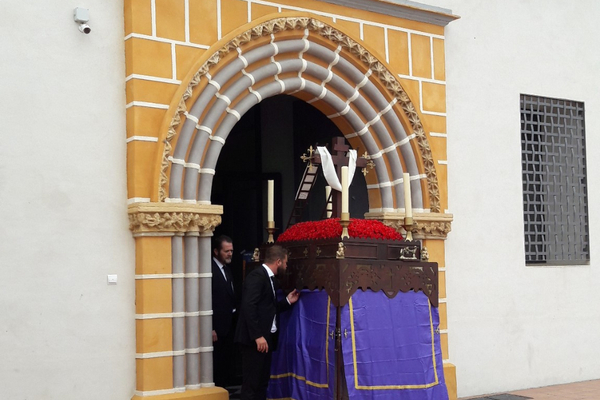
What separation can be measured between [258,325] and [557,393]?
3887mm

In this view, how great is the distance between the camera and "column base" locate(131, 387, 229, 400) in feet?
21.5

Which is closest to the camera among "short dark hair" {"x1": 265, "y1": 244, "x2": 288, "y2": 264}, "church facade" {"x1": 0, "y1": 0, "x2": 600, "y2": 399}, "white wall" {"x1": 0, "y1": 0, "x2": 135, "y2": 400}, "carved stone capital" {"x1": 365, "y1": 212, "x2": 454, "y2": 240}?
"white wall" {"x1": 0, "y1": 0, "x2": 135, "y2": 400}

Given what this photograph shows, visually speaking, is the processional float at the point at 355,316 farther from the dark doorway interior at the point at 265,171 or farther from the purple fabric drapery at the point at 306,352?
the dark doorway interior at the point at 265,171

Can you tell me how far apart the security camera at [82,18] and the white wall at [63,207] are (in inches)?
2.3

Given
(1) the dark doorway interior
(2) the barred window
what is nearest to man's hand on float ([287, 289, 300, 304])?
(1) the dark doorway interior

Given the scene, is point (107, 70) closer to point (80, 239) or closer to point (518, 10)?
point (80, 239)

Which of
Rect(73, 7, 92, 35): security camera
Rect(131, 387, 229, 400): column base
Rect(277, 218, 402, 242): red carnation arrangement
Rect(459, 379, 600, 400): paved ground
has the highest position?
Rect(73, 7, 92, 35): security camera

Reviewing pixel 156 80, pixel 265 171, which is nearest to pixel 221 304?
pixel 156 80

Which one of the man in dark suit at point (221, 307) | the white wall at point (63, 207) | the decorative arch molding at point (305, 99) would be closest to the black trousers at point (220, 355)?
the man in dark suit at point (221, 307)

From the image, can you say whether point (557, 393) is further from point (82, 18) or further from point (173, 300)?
point (82, 18)

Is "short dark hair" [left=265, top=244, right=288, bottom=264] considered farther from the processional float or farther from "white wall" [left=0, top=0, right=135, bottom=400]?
"white wall" [left=0, top=0, right=135, bottom=400]

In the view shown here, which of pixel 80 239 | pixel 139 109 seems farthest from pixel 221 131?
pixel 80 239

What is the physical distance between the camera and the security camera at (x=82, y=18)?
21.5ft

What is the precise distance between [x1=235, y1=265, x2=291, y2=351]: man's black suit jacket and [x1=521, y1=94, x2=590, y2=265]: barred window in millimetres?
3917
